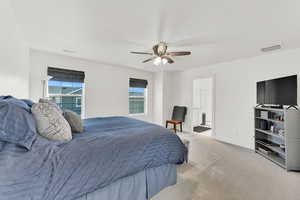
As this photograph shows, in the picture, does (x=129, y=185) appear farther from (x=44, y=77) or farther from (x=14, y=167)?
(x=44, y=77)

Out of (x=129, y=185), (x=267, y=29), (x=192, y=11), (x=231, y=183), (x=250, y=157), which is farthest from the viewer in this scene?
(x=250, y=157)

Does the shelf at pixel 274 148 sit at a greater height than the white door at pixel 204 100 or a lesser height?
lesser

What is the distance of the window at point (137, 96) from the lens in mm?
5317

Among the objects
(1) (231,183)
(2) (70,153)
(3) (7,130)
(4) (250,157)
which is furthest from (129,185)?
(4) (250,157)

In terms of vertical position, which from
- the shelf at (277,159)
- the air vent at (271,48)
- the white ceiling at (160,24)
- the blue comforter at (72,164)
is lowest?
the shelf at (277,159)

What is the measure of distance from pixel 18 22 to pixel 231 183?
13.2ft

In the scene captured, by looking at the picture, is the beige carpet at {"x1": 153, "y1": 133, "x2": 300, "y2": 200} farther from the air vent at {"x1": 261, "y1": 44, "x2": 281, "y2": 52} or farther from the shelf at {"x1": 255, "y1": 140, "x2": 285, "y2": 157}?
the air vent at {"x1": 261, "y1": 44, "x2": 281, "y2": 52}

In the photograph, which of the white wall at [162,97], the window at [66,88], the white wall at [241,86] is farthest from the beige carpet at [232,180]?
the window at [66,88]

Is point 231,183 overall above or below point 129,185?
→ below

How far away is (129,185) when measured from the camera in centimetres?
156

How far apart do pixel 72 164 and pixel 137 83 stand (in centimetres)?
438

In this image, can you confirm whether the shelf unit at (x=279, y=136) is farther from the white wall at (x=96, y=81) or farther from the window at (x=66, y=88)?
the window at (x=66, y=88)

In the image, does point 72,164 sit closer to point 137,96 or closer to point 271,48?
point 271,48

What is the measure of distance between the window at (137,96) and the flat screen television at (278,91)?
3.71m
